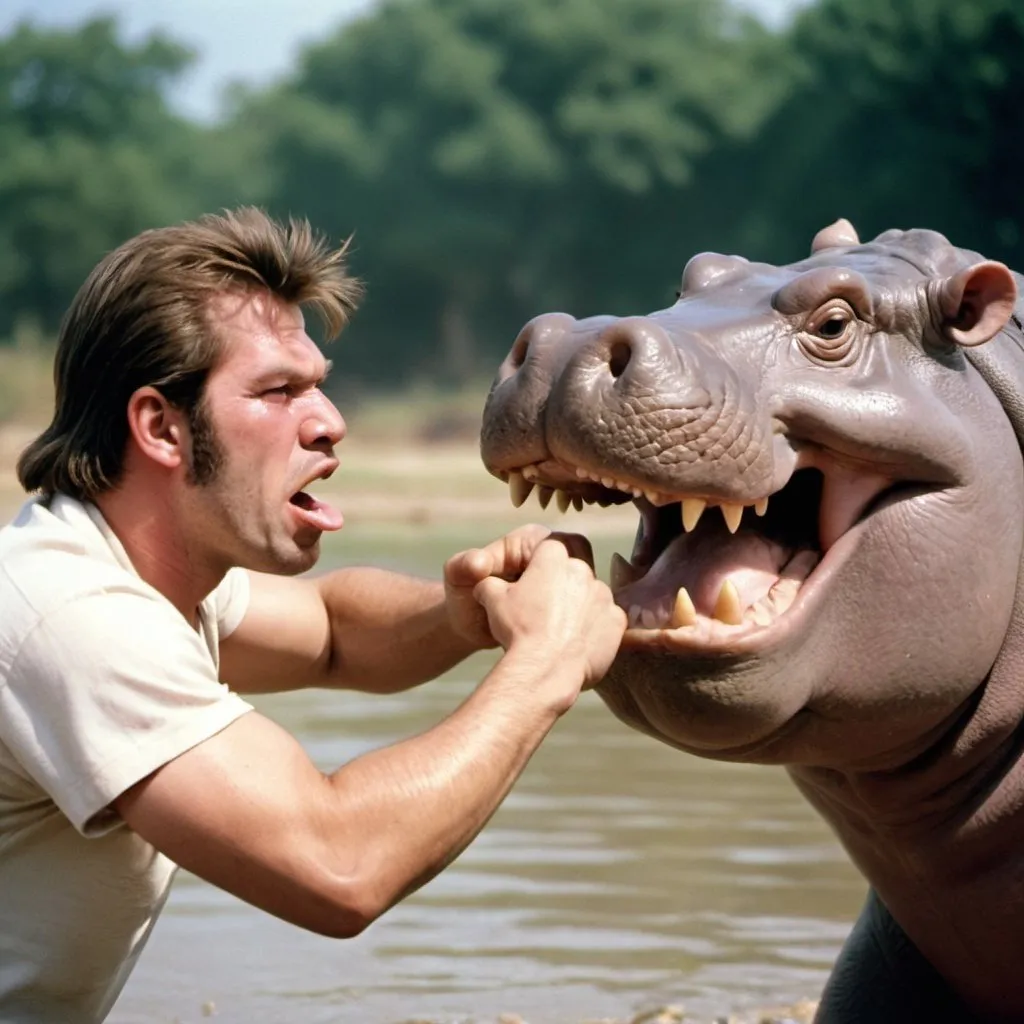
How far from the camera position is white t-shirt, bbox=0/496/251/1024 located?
263 centimetres

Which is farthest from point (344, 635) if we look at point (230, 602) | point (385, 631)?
point (230, 602)

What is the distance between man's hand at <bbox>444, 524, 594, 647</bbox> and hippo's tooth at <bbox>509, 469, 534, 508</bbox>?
51mm

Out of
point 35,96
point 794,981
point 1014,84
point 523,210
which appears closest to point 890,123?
point 1014,84

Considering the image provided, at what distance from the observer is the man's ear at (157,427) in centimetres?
296

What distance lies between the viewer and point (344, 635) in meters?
3.75

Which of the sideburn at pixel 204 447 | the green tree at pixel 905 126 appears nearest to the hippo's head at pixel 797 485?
the sideburn at pixel 204 447

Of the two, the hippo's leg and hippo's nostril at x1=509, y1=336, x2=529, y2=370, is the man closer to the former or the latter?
hippo's nostril at x1=509, y1=336, x2=529, y2=370

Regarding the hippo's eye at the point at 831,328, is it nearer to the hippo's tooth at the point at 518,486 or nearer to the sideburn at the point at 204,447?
the hippo's tooth at the point at 518,486

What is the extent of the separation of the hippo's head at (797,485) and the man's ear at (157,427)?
47 cm

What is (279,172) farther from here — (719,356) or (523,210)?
(719,356)

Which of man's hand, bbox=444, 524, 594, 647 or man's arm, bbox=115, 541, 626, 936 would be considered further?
man's hand, bbox=444, 524, 594, 647

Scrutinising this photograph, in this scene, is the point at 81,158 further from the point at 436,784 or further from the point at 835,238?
the point at 436,784

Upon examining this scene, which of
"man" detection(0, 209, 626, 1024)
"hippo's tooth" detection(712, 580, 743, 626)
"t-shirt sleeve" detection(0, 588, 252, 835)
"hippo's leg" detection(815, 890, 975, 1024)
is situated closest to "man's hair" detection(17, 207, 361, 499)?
"man" detection(0, 209, 626, 1024)

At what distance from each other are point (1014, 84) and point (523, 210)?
18645mm
